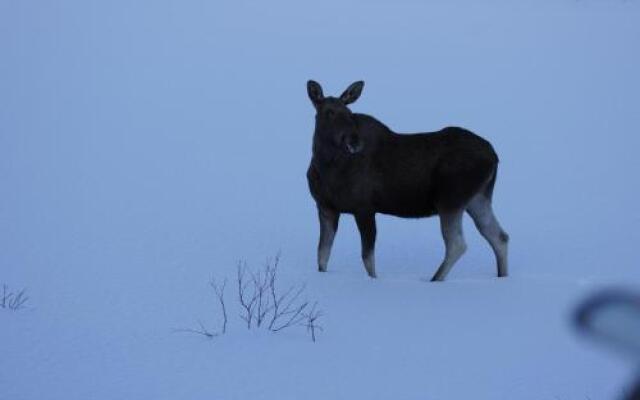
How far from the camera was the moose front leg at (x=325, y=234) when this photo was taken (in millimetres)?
7134

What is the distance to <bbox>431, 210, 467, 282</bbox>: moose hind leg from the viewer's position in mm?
6926

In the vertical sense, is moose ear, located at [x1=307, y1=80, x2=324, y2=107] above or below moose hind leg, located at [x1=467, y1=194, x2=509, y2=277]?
above

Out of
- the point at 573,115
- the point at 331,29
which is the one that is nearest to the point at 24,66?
the point at 331,29

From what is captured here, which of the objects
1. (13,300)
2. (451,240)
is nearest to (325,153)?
(451,240)

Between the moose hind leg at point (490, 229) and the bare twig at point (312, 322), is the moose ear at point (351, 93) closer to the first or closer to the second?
the moose hind leg at point (490, 229)

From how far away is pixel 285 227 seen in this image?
900cm

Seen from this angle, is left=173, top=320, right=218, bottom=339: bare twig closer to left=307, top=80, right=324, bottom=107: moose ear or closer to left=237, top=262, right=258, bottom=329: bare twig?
left=237, top=262, right=258, bottom=329: bare twig

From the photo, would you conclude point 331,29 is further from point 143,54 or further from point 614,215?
point 614,215

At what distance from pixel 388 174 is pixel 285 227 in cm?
221

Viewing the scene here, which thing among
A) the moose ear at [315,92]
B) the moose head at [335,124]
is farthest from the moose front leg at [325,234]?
the moose ear at [315,92]

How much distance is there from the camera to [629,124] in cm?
1517

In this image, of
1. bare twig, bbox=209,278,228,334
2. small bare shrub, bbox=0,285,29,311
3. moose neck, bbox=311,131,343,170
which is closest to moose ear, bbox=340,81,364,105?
moose neck, bbox=311,131,343,170

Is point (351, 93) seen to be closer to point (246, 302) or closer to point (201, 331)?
point (246, 302)

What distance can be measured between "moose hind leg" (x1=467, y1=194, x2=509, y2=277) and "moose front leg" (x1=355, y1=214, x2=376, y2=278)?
3.29 ft
